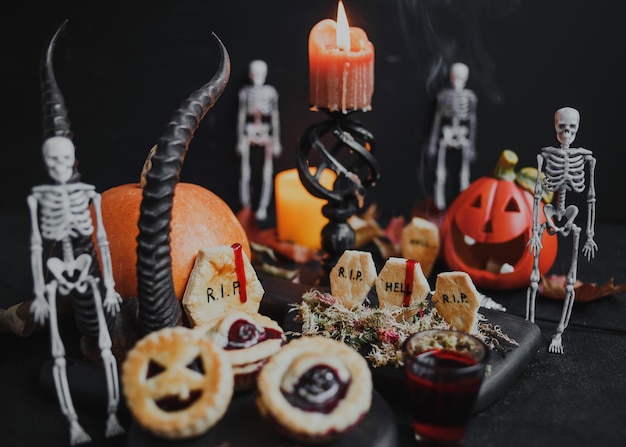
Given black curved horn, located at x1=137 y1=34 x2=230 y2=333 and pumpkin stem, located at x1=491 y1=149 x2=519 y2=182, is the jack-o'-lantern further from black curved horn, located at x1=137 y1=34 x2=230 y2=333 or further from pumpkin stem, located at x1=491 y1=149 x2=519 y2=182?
black curved horn, located at x1=137 y1=34 x2=230 y2=333

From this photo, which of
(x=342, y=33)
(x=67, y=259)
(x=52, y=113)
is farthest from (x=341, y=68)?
(x=67, y=259)

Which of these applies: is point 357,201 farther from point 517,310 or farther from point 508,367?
point 508,367

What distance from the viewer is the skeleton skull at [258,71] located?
9.33 feet

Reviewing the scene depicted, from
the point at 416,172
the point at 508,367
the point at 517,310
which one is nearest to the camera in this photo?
the point at 508,367

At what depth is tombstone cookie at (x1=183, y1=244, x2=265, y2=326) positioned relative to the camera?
Answer: 181 cm

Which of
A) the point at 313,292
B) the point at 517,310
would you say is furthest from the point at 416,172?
the point at 313,292

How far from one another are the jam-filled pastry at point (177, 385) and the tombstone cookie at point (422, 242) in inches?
42.3

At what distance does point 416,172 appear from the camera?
3059mm

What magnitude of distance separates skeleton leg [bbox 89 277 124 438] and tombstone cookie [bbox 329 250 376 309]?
600 mm

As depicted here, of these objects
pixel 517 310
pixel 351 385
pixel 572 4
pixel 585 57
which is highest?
pixel 572 4

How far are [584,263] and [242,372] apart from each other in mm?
1462

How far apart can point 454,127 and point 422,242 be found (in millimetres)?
710

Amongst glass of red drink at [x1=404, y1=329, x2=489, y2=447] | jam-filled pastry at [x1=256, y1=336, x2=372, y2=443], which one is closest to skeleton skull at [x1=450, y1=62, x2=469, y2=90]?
glass of red drink at [x1=404, y1=329, x2=489, y2=447]

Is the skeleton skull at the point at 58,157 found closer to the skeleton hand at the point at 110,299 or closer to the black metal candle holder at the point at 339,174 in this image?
the skeleton hand at the point at 110,299
